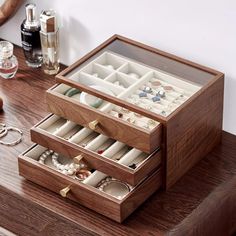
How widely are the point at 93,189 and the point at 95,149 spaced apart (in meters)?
0.09

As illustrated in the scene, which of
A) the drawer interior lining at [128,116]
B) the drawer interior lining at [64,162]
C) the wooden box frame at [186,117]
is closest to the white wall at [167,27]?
the wooden box frame at [186,117]

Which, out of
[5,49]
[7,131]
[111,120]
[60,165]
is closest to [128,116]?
[111,120]

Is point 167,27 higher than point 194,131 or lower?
higher

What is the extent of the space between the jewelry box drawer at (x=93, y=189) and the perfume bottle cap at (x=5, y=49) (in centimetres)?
30

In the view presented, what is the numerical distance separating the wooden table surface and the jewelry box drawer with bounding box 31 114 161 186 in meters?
0.08

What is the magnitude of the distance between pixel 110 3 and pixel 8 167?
385 mm

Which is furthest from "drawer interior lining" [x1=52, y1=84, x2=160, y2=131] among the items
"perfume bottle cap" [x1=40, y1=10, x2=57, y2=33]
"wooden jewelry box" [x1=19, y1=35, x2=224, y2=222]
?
"perfume bottle cap" [x1=40, y1=10, x2=57, y2=33]

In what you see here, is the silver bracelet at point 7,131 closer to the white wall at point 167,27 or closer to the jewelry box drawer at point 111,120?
the jewelry box drawer at point 111,120

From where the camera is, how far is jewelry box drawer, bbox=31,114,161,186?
1.58 meters

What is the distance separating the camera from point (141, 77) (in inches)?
68.3

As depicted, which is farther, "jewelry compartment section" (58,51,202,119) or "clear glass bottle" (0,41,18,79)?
"clear glass bottle" (0,41,18,79)

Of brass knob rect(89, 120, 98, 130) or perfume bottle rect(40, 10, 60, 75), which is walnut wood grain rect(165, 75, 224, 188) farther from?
perfume bottle rect(40, 10, 60, 75)

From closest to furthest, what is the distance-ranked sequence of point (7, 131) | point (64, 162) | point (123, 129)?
point (123, 129), point (64, 162), point (7, 131)

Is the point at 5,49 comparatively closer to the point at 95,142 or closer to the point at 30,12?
the point at 30,12
